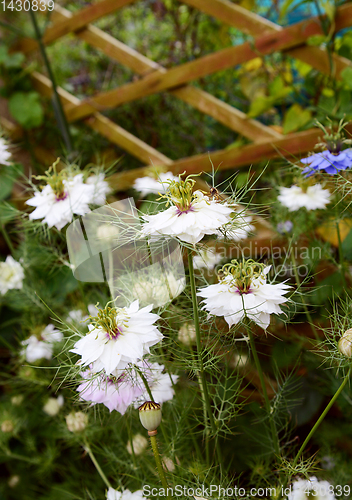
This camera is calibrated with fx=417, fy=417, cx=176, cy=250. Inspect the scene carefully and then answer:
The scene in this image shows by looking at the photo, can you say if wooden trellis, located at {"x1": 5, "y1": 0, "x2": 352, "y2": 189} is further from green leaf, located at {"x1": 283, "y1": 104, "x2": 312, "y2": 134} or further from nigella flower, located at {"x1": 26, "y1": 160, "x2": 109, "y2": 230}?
nigella flower, located at {"x1": 26, "y1": 160, "x2": 109, "y2": 230}

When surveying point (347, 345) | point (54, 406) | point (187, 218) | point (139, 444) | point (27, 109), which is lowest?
point (54, 406)

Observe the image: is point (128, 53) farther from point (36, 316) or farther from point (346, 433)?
point (346, 433)

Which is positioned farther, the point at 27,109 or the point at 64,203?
the point at 27,109

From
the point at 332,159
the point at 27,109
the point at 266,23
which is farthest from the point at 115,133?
the point at 332,159

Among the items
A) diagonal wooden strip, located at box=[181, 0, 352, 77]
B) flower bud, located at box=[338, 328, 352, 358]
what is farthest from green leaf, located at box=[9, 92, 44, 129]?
flower bud, located at box=[338, 328, 352, 358]

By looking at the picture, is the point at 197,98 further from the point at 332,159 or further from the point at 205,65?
the point at 332,159

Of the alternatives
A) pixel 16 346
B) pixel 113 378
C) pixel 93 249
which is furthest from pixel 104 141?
pixel 113 378
